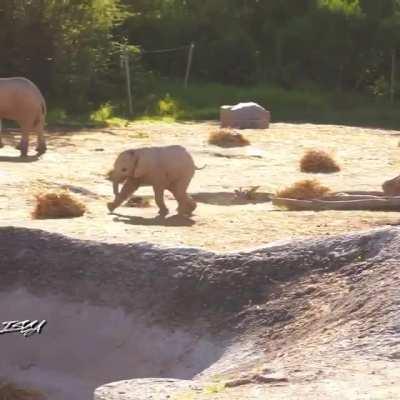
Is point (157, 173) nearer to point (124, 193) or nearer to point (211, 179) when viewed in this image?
point (124, 193)

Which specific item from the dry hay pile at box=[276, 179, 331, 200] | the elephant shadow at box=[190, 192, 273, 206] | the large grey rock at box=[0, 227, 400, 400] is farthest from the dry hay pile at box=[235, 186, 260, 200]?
the large grey rock at box=[0, 227, 400, 400]

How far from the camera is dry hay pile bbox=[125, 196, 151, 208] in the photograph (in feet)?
47.9

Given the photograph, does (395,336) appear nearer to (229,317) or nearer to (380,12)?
(229,317)

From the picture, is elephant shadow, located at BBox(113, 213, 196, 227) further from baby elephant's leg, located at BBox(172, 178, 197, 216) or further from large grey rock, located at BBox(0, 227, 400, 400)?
large grey rock, located at BBox(0, 227, 400, 400)

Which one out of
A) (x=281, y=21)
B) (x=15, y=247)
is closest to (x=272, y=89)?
(x=281, y=21)

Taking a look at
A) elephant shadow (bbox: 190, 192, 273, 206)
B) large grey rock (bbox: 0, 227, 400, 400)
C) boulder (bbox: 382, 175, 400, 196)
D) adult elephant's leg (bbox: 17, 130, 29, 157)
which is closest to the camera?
large grey rock (bbox: 0, 227, 400, 400)

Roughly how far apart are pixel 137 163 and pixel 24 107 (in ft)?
18.9

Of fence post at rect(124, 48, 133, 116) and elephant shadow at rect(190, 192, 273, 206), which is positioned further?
fence post at rect(124, 48, 133, 116)

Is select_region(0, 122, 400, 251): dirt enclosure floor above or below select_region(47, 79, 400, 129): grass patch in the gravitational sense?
above

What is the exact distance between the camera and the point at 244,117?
24484mm

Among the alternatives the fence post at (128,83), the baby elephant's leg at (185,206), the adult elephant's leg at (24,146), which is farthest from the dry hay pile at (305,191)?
the fence post at (128,83)

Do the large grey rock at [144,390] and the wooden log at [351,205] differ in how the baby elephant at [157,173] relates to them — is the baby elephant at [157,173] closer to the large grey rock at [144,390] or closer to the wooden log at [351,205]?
the wooden log at [351,205]

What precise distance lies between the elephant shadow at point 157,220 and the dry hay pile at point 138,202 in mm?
981

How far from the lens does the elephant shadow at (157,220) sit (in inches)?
504
